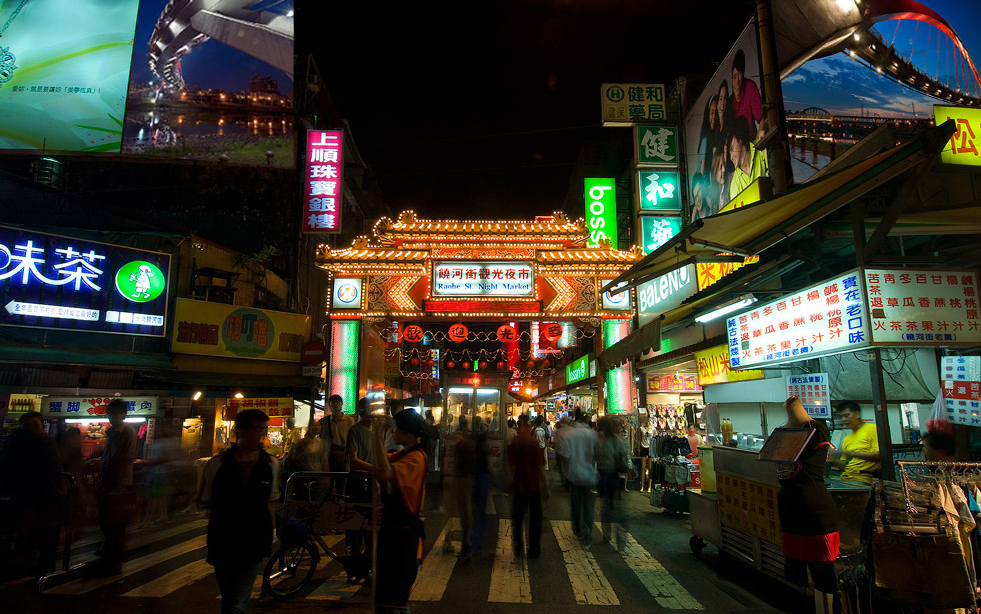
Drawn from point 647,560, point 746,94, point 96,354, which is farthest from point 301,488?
point 746,94

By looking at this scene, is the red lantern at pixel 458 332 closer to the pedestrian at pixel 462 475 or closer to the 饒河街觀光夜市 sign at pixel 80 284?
the 饒河街觀光夜市 sign at pixel 80 284

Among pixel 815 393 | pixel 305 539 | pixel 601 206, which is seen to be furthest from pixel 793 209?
pixel 601 206

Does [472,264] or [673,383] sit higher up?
[472,264]

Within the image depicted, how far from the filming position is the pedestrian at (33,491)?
6707 millimetres

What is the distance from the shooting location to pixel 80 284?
1155 cm

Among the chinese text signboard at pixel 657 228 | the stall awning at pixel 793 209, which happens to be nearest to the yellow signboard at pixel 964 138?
the stall awning at pixel 793 209

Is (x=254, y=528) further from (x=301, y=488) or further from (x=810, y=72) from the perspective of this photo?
(x=810, y=72)

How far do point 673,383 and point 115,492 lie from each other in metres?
14.6

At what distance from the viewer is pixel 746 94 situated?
15188 millimetres

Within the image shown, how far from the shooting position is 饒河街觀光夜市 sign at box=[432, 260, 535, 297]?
1555 cm

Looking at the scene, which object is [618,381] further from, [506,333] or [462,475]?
[462,475]

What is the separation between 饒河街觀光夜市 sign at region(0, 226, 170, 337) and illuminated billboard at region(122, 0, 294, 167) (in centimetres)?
578

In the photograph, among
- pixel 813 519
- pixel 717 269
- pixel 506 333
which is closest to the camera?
pixel 813 519

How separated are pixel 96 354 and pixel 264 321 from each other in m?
4.39
